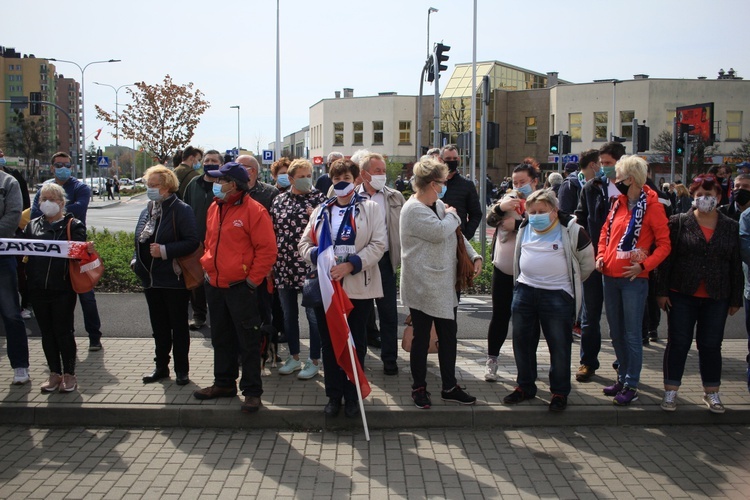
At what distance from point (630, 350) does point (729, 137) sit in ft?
163

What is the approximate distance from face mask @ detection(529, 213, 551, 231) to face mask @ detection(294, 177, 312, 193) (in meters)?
2.08

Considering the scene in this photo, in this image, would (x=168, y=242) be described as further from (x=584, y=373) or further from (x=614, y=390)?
(x=614, y=390)

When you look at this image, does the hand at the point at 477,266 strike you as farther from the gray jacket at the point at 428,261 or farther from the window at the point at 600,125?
the window at the point at 600,125

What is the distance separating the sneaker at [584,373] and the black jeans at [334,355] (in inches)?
87.7

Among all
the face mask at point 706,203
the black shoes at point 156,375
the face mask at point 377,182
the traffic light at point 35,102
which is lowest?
the black shoes at point 156,375

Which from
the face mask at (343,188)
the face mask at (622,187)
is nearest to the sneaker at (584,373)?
the face mask at (622,187)

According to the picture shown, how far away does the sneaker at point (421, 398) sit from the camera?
5797 millimetres

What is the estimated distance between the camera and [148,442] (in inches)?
214

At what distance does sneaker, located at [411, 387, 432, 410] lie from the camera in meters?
5.80

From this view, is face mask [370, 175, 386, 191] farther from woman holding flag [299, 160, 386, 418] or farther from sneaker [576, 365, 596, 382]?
sneaker [576, 365, 596, 382]

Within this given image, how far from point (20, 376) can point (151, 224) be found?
5.85ft

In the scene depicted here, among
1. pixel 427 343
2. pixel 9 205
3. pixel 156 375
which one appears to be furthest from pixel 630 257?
pixel 9 205

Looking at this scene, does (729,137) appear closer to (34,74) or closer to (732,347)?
(732,347)


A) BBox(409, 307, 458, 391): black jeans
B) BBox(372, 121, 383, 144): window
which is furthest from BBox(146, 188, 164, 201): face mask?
BBox(372, 121, 383, 144): window
